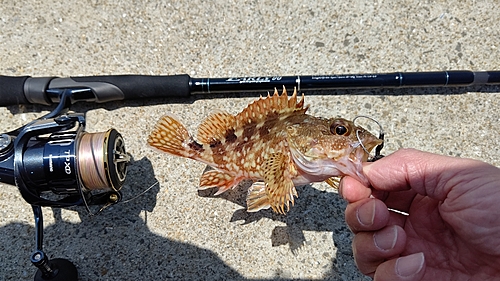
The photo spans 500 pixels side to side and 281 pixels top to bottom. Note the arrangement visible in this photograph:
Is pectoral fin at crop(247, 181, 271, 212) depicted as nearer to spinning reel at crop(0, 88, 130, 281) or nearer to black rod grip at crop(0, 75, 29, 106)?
spinning reel at crop(0, 88, 130, 281)

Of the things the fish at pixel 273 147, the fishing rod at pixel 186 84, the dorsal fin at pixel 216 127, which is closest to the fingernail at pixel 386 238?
the fish at pixel 273 147

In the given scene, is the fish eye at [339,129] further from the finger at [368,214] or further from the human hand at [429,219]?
the finger at [368,214]

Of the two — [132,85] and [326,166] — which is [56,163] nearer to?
[132,85]

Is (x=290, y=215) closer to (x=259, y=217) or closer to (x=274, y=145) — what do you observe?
(x=259, y=217)

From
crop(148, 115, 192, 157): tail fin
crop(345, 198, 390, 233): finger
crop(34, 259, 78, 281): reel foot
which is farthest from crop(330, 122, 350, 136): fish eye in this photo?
crop(34, 259, 78, 281): reel foot

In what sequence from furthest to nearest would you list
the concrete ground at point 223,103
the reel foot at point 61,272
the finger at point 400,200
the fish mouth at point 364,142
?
the concrete ground at point 223,103, the reel foot at point 61,272, the finger at point 400,200, the fish mouth at point 364,142

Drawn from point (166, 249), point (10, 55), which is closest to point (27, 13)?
point (10, 55)
